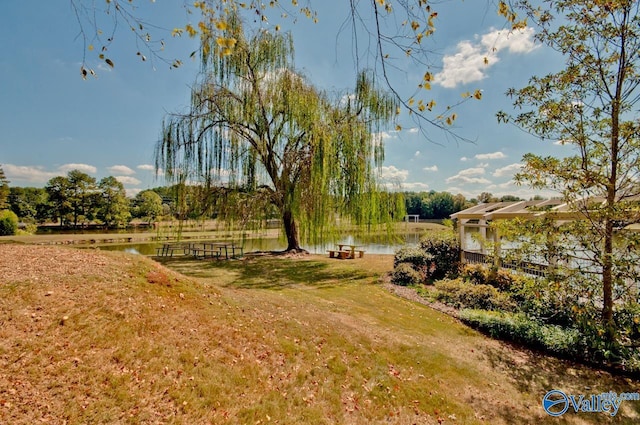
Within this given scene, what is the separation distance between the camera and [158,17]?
8.67ft

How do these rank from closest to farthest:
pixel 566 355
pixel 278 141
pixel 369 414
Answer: pixel 369 414
pixel 566 355
pixel 278 141

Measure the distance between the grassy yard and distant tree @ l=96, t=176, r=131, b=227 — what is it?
36.9 meters

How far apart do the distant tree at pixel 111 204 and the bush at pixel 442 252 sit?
38516 mm

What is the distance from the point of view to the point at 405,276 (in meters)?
9.26

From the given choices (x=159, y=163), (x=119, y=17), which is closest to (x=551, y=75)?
(x=119, y=17)

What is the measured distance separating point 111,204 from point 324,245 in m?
35.8

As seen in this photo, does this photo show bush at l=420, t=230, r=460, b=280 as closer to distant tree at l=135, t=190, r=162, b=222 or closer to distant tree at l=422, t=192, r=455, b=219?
distant tree at l=135, t=190, r=162, b=222

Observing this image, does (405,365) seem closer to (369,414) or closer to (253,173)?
(369,414)

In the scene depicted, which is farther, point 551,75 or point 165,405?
point 551,75

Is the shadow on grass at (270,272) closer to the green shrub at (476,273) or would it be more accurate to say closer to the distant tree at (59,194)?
the green shrub at (476,273)

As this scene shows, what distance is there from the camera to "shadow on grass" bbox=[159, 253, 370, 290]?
8.52 m

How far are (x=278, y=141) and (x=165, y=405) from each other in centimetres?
1100

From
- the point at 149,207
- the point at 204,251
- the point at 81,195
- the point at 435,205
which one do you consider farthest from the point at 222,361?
the point at 435,205

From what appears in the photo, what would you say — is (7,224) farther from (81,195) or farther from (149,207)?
(149,207)
